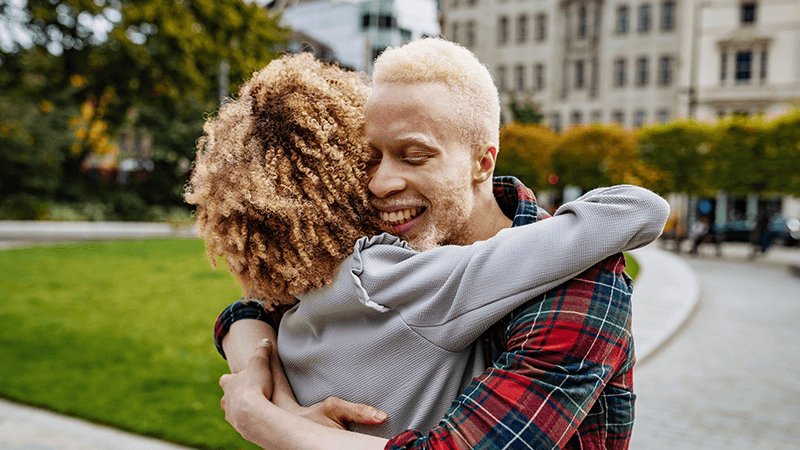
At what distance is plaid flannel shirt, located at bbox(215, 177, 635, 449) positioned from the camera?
4.58 feet

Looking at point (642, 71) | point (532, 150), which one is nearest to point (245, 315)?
point (532, 150)

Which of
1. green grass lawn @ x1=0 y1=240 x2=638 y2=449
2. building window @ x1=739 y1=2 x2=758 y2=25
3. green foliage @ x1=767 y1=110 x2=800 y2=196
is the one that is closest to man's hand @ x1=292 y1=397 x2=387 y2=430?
green grass lawn @ x1=0 y1=240 x2=638 y2=449

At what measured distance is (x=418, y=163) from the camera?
170cm

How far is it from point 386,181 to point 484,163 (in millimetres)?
258

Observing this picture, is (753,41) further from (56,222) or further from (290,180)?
(290,180)

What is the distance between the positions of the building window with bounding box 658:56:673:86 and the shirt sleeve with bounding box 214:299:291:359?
177 feet

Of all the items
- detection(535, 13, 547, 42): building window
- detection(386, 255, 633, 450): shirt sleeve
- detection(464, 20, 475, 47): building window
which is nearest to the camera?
detection(386, 255, 633, 450): shirt sleeve

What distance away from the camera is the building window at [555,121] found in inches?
2201

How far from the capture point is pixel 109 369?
7.78 meters

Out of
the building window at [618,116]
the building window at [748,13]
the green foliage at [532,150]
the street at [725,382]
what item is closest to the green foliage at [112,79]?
the green foliage at [532,150]

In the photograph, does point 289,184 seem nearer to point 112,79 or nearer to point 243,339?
point 243,339

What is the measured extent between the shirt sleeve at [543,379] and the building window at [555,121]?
56196 millimetres

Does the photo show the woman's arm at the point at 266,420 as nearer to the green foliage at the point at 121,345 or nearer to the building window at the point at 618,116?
the green foliage at the point at 121,345

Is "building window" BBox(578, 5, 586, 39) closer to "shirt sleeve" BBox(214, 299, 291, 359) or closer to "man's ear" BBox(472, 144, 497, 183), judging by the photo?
"shirt sleeve" BBox(214, 299, 291, 359)
